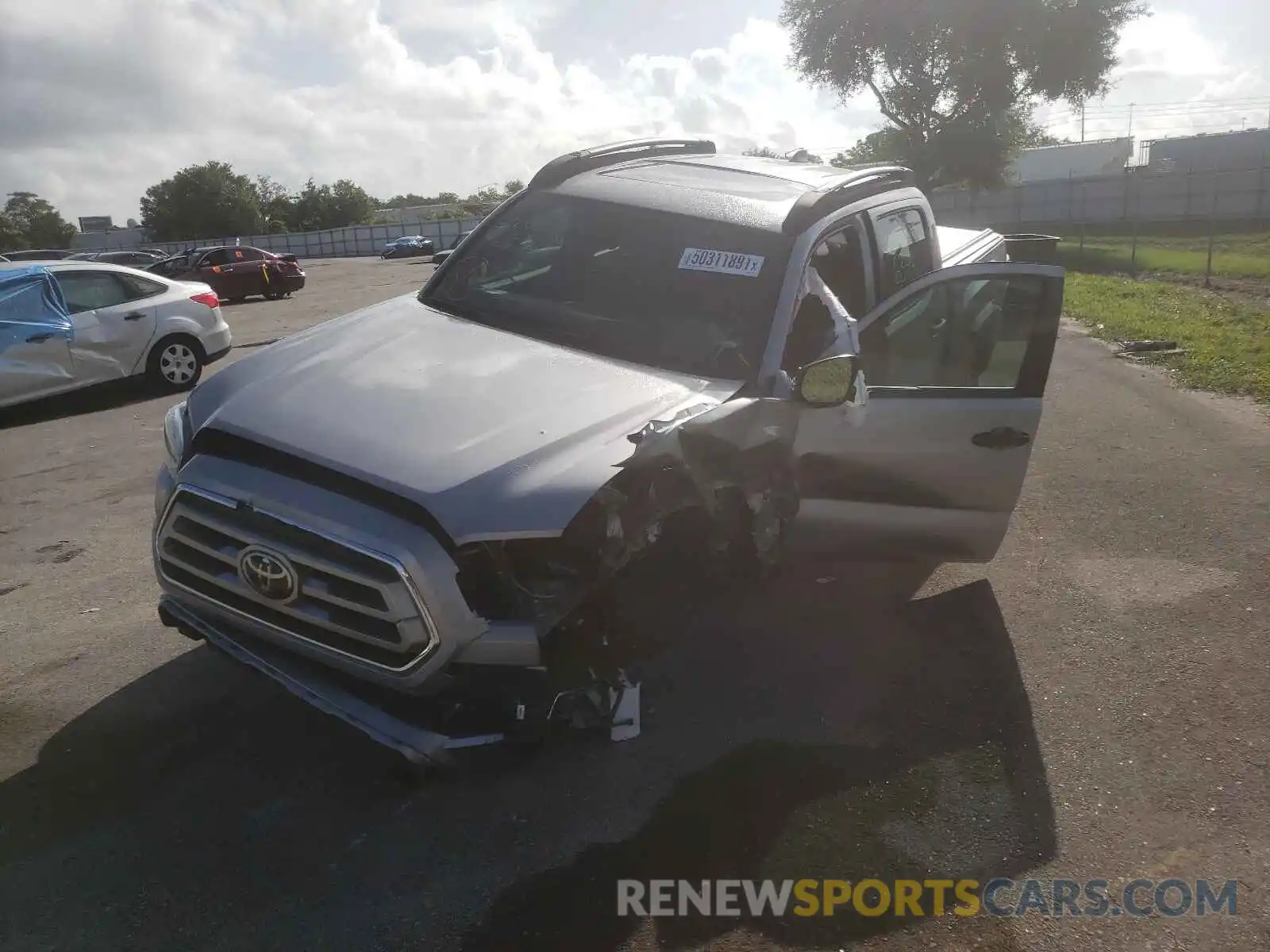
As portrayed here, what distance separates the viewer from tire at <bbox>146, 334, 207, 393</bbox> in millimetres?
11039

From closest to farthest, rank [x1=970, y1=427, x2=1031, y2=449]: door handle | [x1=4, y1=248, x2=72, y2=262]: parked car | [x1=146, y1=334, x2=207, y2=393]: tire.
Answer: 1. [x1=970, y1=427, x2=1031, y2=449]: door handle
2. [x1=146, y1=334, x2=207, y2=393]: tire
3. [x1=4, y1=248, x2=72, y2=262]: parked car

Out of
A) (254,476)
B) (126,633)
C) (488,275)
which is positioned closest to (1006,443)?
(488,275)

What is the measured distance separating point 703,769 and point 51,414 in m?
9.03

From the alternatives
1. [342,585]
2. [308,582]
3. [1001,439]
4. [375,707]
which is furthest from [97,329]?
[1001,439]

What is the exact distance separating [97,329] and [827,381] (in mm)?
8800

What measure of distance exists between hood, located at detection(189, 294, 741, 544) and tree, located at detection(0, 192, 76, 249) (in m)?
86.1

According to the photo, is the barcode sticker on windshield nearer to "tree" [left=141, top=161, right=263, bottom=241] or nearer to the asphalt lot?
the asphalt lot

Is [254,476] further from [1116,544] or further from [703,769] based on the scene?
[1116,544]

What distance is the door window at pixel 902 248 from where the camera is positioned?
210 inches

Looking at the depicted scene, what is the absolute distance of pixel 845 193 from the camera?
5.04 metres

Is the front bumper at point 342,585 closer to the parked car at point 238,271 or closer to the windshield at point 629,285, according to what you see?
the windshield at point 629,285

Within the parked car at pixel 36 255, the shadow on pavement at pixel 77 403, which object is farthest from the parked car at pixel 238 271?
the shadow on pavement at pixel 77 403

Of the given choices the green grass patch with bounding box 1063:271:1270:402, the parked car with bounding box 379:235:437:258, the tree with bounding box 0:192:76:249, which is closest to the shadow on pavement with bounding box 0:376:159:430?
the green grass patch with bounding box 1063:271:1270:402

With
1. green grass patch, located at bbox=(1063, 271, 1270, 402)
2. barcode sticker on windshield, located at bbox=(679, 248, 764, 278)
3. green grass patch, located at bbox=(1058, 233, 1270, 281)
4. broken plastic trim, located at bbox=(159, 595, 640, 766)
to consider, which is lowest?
green grass patch, located at bbox=(1058, 233, 1270, 281)
